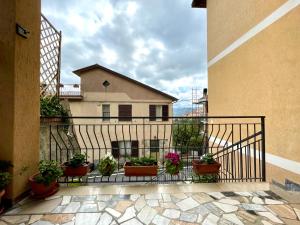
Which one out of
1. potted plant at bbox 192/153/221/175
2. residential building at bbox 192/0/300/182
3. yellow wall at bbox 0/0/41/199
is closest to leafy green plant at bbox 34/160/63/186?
yellow wall at bbox 0/0/41/199

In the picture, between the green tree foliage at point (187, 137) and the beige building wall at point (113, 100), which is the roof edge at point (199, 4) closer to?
the green tree foliage at point (187, 137)

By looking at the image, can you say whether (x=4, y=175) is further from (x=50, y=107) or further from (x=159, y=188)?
(x=50, y=107)

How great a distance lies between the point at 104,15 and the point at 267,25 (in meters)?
4.75

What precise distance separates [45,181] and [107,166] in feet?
2.71

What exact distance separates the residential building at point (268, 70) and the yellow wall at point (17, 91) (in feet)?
11.6

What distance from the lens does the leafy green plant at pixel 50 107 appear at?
453 cm

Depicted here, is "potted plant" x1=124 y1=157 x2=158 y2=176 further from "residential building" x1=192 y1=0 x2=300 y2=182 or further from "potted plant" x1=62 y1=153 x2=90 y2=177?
"residential building" x1=192 y1=0 x2=300 y2=182

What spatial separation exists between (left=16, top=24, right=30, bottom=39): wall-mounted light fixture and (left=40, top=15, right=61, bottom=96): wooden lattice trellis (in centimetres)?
263

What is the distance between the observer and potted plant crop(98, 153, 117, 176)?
9.93 ft

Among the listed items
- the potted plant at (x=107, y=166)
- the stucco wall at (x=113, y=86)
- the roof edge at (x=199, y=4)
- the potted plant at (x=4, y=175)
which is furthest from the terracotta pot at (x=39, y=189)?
the stucco wall at (x=113, y=86)

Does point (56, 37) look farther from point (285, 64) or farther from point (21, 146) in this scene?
point (285, 64)

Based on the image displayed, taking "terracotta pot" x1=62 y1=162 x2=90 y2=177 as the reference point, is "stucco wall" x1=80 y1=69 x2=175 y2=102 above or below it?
above

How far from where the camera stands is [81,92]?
12.8 m

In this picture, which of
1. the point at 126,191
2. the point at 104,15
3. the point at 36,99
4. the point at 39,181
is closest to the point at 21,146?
the point at 39,181
